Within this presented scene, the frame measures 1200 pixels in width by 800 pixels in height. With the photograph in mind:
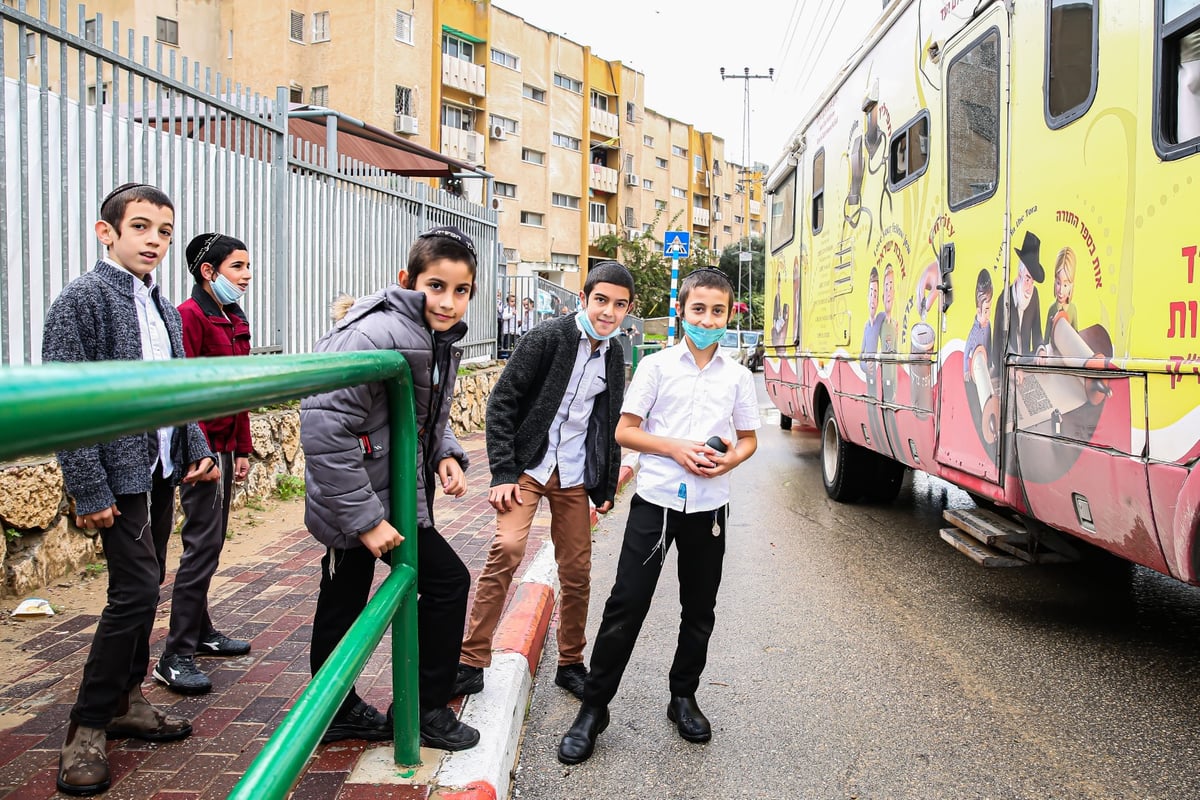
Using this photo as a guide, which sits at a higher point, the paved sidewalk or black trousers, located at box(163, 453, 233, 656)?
black trousers, located at box(163, 453, 233, 656)

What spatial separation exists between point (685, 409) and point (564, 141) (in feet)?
130

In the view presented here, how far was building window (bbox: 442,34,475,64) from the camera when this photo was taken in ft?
113

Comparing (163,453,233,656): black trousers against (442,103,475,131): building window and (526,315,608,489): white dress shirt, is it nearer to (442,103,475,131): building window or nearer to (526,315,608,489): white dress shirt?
(526,315,608,489): white dress shirt

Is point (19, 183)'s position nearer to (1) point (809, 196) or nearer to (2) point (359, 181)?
(2) point (359, 181)

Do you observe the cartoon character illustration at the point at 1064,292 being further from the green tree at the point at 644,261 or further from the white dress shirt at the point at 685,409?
the green tree at the point at 644,261

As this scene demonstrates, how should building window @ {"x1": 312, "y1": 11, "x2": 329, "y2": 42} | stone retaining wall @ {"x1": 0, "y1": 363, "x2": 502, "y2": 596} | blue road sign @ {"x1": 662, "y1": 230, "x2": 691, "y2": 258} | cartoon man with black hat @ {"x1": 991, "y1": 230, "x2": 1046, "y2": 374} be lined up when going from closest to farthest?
cartoon man with black hat @ {"x1": 991, "y1": 230, "x2": 1046, "y2": 374}
stone retaining wall @ {"x1": 0, "y1": 363, "x2": 502, "y2": 596}
blue road sign @ {"x1": 662, "y1": 230, "x2": 691, "y2": 258}
building window @ {"x1": 312, "y1": 11, "x2": 329, "y2": 42}

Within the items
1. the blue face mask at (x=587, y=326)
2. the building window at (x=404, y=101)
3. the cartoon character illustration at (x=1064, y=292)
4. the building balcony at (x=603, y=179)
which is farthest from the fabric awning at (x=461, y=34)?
the cartoon character illustration at (x=1064, y=292)

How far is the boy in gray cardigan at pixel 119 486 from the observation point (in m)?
2.75

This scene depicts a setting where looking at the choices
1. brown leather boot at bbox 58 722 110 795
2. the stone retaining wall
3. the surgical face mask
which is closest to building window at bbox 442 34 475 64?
the stone retaining wall

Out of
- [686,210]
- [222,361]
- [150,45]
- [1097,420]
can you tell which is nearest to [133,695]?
[222,361]

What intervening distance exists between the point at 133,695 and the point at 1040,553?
13.6 ft

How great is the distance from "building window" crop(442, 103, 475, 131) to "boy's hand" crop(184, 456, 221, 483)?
3358 centimetres

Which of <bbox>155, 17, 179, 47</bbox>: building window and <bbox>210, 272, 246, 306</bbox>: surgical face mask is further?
<bbox>155, 17, 179, 47</bbox>: building window

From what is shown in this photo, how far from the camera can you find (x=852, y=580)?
5645 mm
